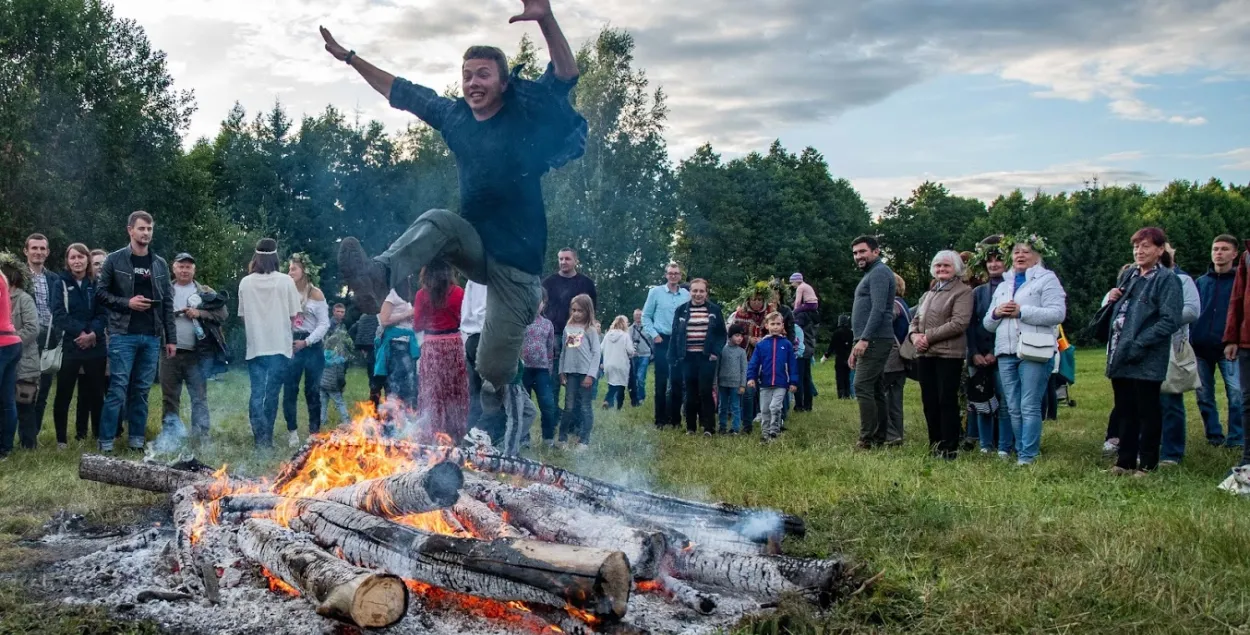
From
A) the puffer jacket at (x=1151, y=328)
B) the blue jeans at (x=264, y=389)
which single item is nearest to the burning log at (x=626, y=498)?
the puffer jacket at (x=1151, y=328)

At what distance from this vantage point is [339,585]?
11.3 ft

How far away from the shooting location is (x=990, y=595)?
392cm

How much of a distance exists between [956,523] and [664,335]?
782 cm

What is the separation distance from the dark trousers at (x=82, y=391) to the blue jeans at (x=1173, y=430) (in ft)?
33.9

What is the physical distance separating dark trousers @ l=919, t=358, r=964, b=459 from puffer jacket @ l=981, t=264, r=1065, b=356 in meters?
0.45

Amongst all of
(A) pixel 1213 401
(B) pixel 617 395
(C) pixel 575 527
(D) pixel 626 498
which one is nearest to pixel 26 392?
(D) pixel 626 498

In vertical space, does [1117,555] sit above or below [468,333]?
below

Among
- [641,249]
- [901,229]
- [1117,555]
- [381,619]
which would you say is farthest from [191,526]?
[901,229]

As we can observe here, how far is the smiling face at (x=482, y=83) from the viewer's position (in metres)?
4.84

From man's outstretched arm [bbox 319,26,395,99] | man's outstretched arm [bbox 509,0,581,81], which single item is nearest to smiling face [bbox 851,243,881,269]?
man's outstretched arm [bbox 509,0,581,81]

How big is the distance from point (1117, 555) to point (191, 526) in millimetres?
4687

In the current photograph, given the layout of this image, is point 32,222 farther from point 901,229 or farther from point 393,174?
point 901,229

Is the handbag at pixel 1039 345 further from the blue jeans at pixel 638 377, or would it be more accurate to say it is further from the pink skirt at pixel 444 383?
the blue jeans at pixel 638 377

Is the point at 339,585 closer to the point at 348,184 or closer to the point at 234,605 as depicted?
the point at 234,605
